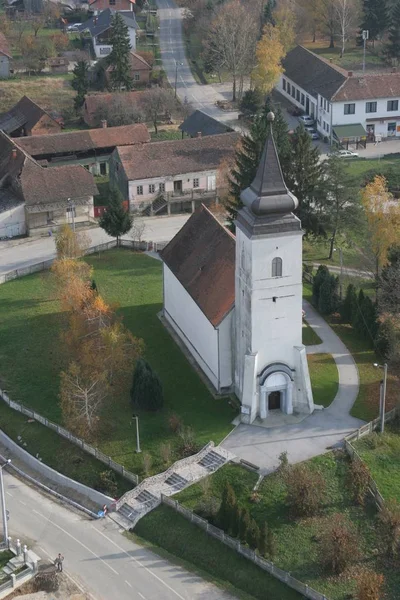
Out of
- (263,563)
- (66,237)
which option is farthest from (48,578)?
(66,237)

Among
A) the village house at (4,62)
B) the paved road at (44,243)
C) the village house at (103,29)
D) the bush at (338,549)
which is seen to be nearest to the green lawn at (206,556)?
the bush at (338,549)

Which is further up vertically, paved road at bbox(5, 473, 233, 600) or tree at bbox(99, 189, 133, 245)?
tree at bbox(99, 189, 133, 245)

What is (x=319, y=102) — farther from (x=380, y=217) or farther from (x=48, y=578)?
(x=48, y=578)

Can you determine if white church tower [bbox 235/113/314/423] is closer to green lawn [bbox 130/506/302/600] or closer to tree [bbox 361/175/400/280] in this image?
green lawn [bbox 130/506/302/600]

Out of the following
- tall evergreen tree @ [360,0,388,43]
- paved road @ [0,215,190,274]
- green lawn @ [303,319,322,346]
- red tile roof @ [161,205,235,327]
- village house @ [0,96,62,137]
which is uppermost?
tall evergreen tree @ [360,0,388,43]

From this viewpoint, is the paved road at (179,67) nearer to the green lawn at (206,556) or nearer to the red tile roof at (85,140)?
the red tile roof at (85,140)

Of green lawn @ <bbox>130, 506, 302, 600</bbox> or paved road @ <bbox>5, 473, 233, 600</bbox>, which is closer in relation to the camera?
green lawn @ <bbox>130, 506, 302, 600</bbox>

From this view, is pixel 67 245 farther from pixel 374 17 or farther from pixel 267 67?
pixel 374 17

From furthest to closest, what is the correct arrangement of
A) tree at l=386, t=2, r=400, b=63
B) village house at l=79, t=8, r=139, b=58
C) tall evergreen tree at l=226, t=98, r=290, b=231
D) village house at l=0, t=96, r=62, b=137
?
village house at l=79, t=8, r=139, b=58
tree at l=386, t=2, r=400, b=63
village house at l=0, t=96, r=62, b=137
tall evergreen tree at l=226, t=98, r=290, b=231

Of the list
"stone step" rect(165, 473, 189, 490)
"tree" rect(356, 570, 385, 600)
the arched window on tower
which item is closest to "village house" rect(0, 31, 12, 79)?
the arched window on tower
